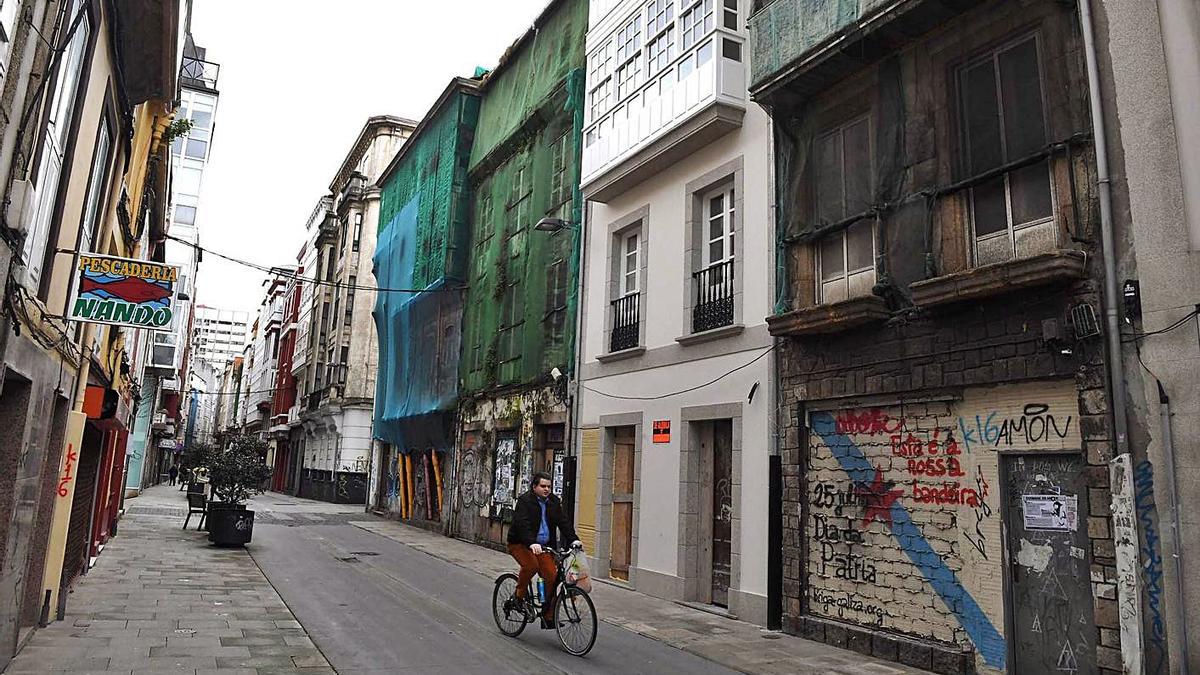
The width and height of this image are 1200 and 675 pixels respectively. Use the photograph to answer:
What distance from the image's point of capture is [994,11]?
27.5 ft

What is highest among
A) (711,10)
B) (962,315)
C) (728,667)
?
(711,10)

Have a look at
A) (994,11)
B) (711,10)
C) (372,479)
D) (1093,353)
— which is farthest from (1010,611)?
(372,479)

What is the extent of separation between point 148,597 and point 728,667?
7676mm

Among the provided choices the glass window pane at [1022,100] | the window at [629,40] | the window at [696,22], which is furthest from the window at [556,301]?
the glass window pane at [1022,100]

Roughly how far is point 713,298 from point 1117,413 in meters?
6.42

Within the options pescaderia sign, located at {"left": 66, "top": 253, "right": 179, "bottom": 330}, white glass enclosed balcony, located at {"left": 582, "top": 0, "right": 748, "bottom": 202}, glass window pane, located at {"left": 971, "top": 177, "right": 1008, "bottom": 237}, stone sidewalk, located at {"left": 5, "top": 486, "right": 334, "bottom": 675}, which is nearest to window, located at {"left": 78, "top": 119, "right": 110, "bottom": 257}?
pescaderia sign, located at {"left": 66, "top": 253, "right": 179, "bottom": 330}

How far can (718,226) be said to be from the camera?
12.9m

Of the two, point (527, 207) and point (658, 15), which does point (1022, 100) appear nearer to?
point (658, 15)

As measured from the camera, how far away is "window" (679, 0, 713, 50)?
1228 cm

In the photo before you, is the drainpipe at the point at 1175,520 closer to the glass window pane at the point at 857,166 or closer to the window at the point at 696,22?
the glass window pane at the point at 857,166

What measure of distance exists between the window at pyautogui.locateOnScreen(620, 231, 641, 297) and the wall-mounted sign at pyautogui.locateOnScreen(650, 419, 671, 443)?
2.88 m

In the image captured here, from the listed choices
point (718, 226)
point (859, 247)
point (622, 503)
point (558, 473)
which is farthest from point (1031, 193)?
point (558, 473)

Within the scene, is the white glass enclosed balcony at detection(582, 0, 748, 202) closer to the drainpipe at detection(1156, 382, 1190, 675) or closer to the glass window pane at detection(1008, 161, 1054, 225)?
the glass window pane at detection(1008, 161, 1054, 225)

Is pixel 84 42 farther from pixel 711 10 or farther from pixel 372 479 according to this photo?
pixel 372 479
